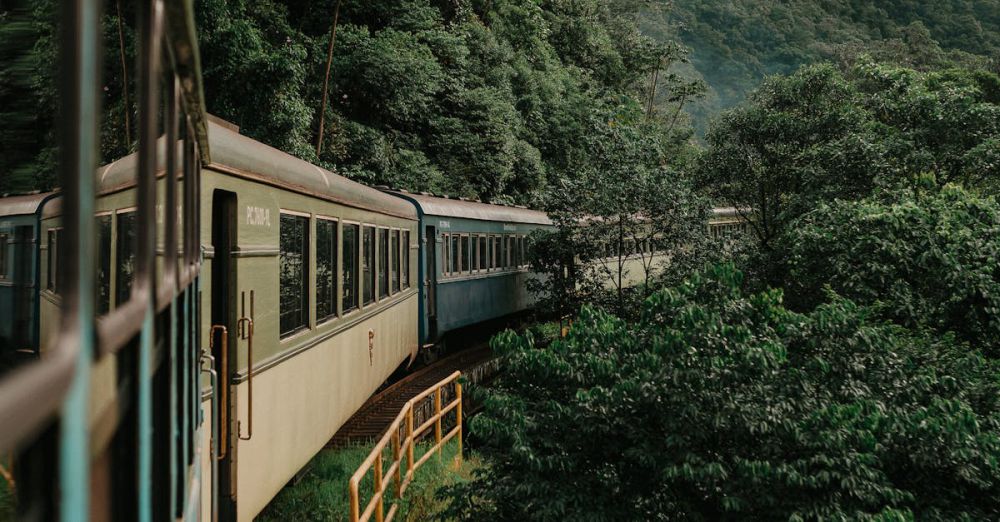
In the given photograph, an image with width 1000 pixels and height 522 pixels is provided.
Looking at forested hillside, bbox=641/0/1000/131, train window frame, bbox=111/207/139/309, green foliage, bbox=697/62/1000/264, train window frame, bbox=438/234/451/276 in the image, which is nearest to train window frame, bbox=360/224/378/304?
train window frame, bbox=438/234/451/276

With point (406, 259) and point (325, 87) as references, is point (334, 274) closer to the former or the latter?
point (406, 259)

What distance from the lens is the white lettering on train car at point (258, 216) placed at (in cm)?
510

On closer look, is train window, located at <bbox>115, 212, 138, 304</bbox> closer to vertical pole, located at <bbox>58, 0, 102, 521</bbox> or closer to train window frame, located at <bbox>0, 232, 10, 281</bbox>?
train window frame, located at <bbox>0, 232, 10, 281</bbox>

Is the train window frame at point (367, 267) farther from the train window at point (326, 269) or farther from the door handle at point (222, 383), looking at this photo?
the door handle at point (222, 383)

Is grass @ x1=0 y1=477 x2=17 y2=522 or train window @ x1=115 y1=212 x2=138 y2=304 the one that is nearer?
grass @ x1=0 y1=477 x2=17 y2=522

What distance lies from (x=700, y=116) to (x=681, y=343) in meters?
104

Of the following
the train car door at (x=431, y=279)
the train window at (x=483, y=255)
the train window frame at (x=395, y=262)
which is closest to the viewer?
the train window frame at (x=395, y=262)

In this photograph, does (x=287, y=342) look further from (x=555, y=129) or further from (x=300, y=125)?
(x=555, y=129)

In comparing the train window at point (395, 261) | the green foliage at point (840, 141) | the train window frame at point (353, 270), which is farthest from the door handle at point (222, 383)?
the green foliage at point (840, 141)

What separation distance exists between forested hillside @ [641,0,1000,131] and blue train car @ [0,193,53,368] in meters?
101

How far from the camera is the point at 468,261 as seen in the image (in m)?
15.9

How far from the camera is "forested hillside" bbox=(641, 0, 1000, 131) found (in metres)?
102

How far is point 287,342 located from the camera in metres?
5.79

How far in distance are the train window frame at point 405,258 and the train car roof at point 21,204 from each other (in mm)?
10297
